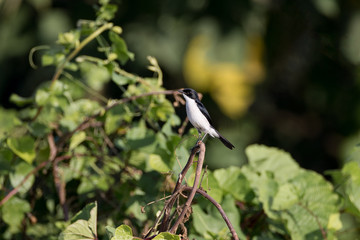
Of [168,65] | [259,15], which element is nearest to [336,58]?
[259,15]

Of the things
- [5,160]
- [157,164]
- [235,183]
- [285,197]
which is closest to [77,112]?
[5,160]

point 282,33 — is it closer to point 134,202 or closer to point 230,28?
point 230,28

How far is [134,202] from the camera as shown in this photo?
1247 mm

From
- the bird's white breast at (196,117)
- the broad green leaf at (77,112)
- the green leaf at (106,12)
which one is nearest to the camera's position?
the bird's white breast at (196,117)

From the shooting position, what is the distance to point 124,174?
142cm

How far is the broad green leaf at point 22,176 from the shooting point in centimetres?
130

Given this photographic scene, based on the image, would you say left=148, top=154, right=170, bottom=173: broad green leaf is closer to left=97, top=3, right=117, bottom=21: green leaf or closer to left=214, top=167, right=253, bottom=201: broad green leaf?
left=214, top=167, right=253, bottom=201: broad green leaf

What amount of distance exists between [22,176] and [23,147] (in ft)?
0.25

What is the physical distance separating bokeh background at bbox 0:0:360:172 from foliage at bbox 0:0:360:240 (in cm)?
330

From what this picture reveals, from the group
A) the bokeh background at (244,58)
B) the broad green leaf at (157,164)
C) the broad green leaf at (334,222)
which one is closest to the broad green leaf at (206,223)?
the broad green leaf at (157,164)

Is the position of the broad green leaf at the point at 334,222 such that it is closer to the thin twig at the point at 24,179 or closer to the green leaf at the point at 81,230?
the green leaf at the point at 81,230

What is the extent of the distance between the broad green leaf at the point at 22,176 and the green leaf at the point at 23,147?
32 millimetres

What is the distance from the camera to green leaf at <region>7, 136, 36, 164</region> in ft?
4.20

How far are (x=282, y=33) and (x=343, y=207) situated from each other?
4.59 m
